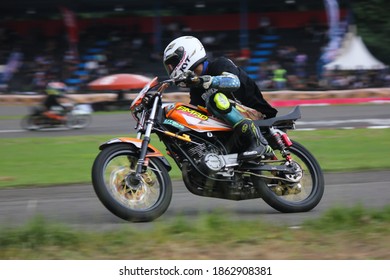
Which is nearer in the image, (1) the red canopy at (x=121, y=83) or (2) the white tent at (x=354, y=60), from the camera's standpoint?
(1) the red canopy at (x=121, y=83)

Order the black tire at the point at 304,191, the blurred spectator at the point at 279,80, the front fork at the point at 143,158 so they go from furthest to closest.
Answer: the blurred spectator at the point at 279,80 → the black tire at the point at 304,191 → the front fork at the point at 143,158

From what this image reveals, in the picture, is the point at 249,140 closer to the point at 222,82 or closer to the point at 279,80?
the point at 222,82

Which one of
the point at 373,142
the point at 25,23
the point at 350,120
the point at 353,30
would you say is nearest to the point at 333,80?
the point at 353,30

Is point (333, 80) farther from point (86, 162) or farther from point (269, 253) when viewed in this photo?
point (269, 253)

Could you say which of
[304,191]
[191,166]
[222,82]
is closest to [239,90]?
[222,82]

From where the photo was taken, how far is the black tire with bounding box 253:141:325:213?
23.9ft

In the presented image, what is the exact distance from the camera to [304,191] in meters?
7.58

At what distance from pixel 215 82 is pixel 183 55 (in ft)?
1.48

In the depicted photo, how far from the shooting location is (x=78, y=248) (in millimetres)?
5578

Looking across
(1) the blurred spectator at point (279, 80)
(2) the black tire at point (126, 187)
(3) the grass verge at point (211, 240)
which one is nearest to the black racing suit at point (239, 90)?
(2) the black tire at point (126, 187)

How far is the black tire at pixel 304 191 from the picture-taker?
23.9ft

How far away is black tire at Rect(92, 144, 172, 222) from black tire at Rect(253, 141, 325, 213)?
3.54ft

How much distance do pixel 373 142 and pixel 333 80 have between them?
1586 centimetres

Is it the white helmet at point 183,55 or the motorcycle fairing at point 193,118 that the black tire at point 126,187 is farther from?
the white helmet at point 183,55
